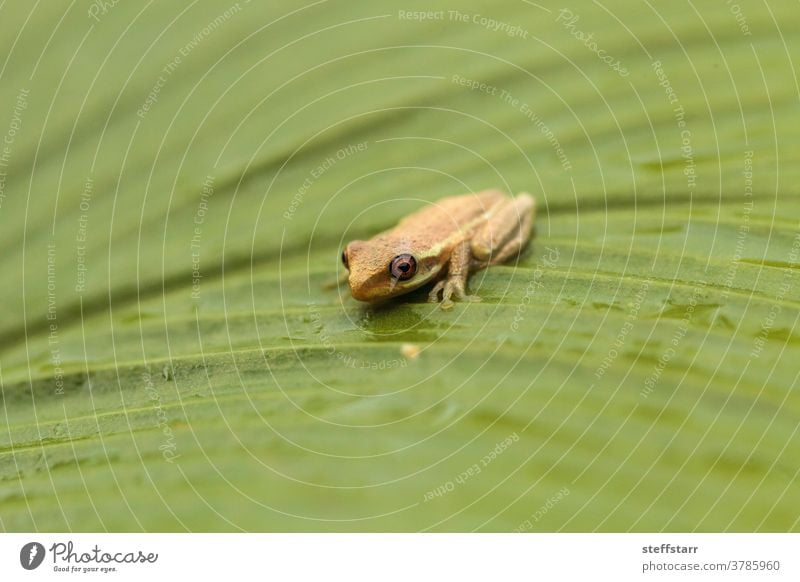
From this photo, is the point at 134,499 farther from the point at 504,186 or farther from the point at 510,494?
the point at 504,186

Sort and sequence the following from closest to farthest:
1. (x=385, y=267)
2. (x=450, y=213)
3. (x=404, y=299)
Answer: (x=385, y=267), (x=404, y=299), (x=450, y=213)

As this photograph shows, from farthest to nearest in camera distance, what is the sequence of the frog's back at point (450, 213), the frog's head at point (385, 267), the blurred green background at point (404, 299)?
the frog's back at point (450, 213) < the frog's head at point (385, 267) < the blurred green background at point (404, 299)
